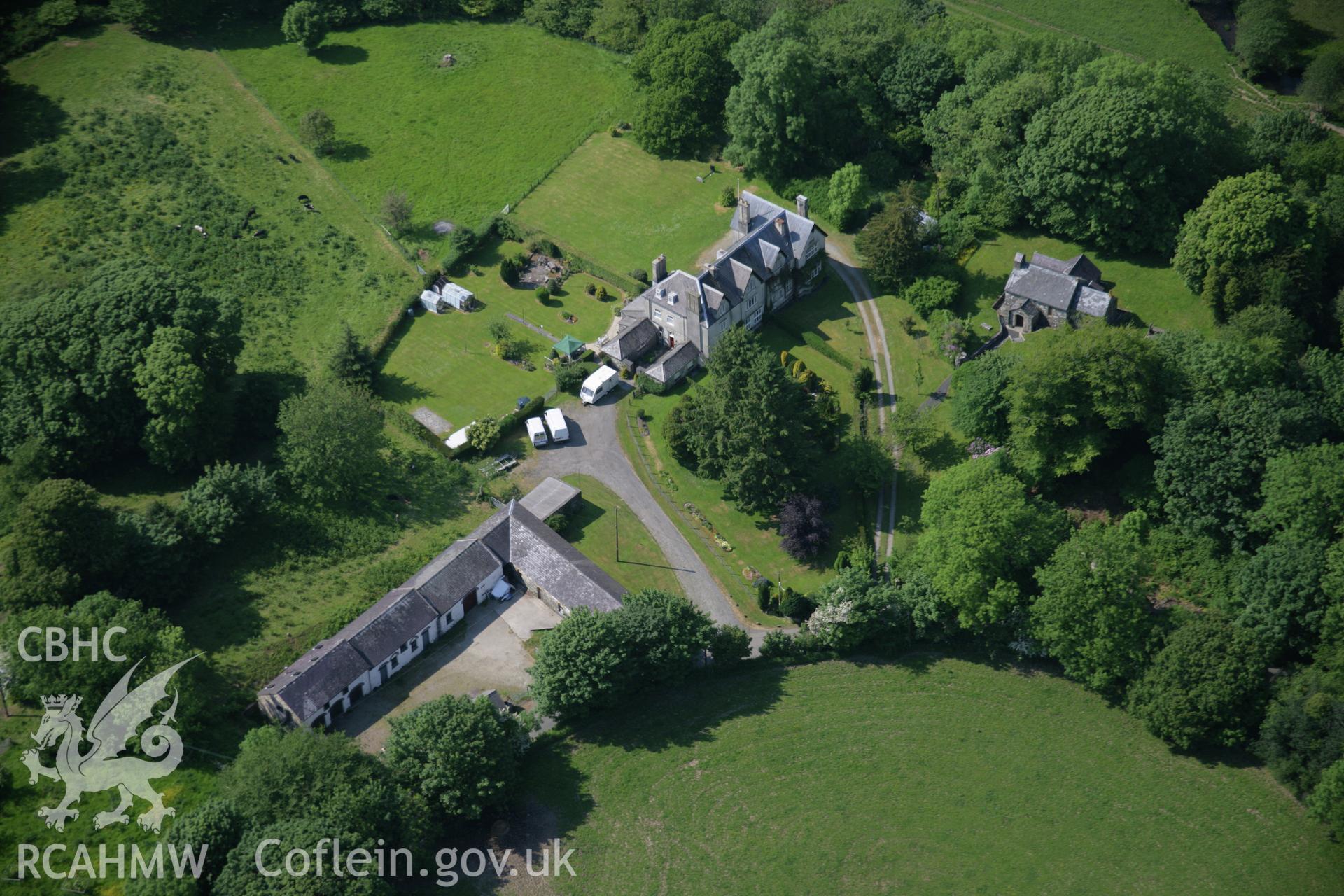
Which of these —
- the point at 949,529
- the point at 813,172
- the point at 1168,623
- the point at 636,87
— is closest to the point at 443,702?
the point at 949,529

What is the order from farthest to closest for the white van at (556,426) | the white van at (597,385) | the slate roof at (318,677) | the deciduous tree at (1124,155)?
the deciduous tree at (1124,155)
the white van at (597,385)
the white van at (556,426)
the slate roof at (318,677)

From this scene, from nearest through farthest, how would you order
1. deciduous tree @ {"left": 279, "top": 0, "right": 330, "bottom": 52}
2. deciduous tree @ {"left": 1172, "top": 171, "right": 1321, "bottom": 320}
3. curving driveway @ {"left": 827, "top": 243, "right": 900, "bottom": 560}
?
curving driveway @ {"left": 827, "top": 243, "right": 900, "bottom": 560} → deciduous tree @ {"left": 1172, "top": 171, "right": 1321, "bottom": 320} → deciduous tree @ {"left": 279, "top": 0, "right": 330, "bottom": 52}

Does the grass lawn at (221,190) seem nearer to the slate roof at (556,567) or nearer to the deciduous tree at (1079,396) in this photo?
the slate roof at (556,567)

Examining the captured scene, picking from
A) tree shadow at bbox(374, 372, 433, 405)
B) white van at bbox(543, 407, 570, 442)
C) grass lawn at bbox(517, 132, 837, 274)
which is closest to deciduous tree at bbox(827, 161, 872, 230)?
grass lawn at bbox(517, 132, 837, 274)

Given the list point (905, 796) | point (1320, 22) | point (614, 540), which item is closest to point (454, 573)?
point (614, 540)

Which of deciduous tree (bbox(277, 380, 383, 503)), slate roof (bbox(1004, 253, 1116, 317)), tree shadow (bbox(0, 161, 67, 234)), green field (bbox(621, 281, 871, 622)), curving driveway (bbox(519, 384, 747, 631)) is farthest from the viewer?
tree shadow (bbox(0, 161, 67, 234))

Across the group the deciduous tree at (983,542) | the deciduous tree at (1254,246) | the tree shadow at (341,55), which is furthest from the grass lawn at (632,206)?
Answer: the deciduous tree at (983,542)

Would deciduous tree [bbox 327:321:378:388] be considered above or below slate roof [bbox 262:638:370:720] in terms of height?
above

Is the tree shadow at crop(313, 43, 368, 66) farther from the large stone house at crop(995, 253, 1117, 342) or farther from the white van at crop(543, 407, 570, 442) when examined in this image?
the large stone house at crop(995, 253, 1117, 342)
